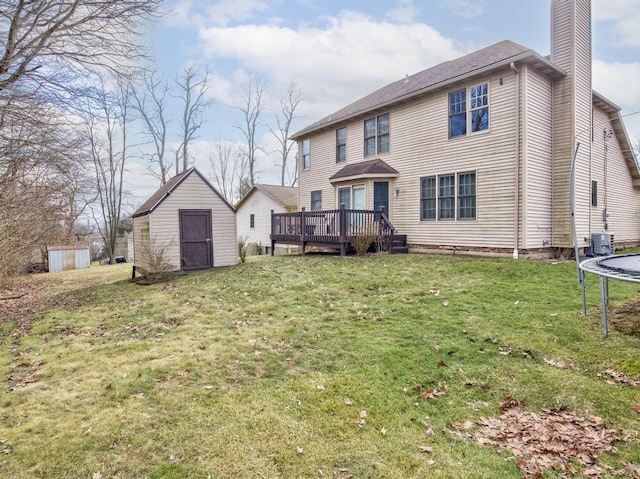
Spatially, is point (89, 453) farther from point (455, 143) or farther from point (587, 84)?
point (587, 84)

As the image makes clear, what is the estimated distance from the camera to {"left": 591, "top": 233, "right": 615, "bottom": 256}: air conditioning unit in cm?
1262

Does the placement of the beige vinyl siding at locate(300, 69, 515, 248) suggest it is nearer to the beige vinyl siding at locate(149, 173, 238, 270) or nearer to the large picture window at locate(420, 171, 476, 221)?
the large picture window at locate(420, 171, 476, 221)

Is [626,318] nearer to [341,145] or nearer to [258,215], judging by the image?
[341,145]

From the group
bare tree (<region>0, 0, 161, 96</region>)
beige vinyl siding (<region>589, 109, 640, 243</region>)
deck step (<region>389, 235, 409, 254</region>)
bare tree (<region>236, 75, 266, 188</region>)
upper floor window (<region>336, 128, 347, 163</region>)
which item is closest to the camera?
bare tree (<region>0, 0, 161, 96</region>)

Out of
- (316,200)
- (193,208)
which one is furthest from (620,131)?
(193,208)

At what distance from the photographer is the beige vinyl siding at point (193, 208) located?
1211 cm

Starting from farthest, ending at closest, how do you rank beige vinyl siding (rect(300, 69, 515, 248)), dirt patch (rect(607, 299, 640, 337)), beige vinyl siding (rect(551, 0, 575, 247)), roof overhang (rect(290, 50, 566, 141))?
beige vinyl siding (rect(551, 0, 575, 247)) → beige vinyl siding (rect(300, 69, 515, 248)) → roof overhang (rect(290, 50, 566, 141)) → dirt patch (rect(607, 299, 640, 337))

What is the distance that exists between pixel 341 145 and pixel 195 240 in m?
8.16

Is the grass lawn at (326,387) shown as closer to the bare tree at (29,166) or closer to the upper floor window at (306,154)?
the bare tree at (29,166)

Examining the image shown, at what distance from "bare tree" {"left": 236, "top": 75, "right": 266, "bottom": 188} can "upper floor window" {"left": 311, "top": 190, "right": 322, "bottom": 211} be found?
1826 centimetres

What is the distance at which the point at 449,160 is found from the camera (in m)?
12.9

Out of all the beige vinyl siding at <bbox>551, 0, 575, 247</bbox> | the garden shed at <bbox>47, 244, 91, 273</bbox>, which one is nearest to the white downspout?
the beige vinyl siding at <bbox>551, 0, 575, 247</bbox>

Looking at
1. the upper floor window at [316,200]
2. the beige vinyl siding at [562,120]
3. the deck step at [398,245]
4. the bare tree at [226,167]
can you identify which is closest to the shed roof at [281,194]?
the upper floor window at [316,200]

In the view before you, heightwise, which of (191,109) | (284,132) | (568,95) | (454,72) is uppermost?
(191,109)
